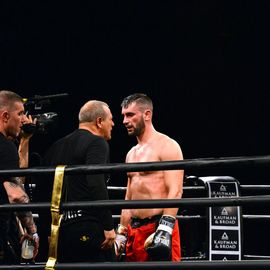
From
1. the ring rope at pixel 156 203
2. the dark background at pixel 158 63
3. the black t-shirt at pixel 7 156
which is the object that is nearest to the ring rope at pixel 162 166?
the ring rope at pixel 156 203

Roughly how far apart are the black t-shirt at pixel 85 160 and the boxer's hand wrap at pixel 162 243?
0.24 meters

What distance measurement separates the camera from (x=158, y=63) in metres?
8.20

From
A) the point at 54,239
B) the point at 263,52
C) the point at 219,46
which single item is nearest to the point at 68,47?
the point at 219,46

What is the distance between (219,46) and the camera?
8.02 m

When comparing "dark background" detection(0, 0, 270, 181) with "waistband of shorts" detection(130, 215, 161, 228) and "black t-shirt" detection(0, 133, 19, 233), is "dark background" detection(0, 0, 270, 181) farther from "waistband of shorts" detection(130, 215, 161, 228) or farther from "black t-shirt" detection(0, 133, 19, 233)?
"black t-shirt" detection(0, 133, 19, 233)

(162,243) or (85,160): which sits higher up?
(85,160)

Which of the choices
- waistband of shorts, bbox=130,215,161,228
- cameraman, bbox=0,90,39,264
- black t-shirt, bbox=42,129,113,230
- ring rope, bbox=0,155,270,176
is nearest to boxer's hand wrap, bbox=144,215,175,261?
black t-shirt, bbox=42,129,113,230

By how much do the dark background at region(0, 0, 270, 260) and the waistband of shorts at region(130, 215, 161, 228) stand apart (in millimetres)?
3767

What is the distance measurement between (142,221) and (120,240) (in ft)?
0.61

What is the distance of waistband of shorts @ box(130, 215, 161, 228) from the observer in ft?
13.1

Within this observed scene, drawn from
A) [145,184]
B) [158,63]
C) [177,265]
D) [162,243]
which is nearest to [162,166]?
[177,265]

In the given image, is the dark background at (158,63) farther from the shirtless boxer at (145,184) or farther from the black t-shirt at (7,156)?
the black t-shirt at (7,156)

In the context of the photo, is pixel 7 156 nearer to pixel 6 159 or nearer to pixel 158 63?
pixel 6 159

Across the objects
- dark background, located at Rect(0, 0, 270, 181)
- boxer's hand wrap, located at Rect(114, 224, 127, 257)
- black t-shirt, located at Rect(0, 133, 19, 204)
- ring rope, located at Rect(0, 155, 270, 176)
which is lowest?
boxer's hand wrap, located at Rect(114, 224, 127, 257)
